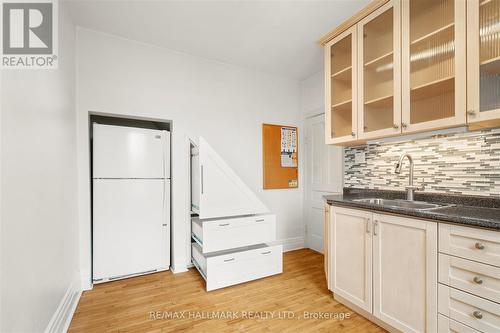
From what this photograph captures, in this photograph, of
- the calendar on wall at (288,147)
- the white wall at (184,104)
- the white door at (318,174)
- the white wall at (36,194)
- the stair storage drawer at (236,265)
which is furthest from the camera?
the calendar on wall at (288,147)

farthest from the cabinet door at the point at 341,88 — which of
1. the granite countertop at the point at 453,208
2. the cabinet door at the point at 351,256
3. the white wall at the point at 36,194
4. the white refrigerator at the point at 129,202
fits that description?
the white wall at the point at 36,194

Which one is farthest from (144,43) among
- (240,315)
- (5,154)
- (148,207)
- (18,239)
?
(240,315)

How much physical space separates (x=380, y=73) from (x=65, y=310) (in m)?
3.18

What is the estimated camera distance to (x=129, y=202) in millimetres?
2541

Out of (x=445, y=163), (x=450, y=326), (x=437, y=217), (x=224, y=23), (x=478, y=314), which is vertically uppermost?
(x=224, y=23)

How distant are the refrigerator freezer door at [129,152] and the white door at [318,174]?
6.76ft

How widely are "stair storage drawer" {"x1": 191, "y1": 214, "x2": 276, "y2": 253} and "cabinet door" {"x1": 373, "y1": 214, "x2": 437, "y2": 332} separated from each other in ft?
3.83

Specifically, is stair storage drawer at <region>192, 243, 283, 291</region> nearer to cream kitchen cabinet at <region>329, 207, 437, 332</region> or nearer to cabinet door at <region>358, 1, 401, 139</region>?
cream kitchen cabinet at <region>329, 207, 437, 332</region>

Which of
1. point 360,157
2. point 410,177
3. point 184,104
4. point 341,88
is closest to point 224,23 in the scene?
point 184,104

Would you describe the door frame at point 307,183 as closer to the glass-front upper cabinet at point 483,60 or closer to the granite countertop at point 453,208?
the granite countertop at point 453,208

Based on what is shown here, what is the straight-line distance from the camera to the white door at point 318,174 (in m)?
3.11

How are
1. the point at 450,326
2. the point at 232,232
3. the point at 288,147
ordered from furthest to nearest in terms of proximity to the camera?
the point at 288,147 → the point at 232,232 → the point at 450,326

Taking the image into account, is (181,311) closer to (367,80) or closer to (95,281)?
(95,281)

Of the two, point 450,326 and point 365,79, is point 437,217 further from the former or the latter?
point 365,79
